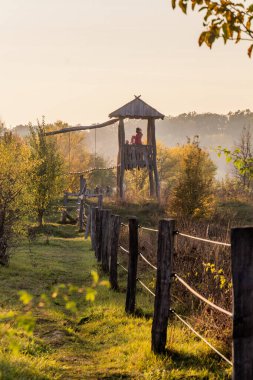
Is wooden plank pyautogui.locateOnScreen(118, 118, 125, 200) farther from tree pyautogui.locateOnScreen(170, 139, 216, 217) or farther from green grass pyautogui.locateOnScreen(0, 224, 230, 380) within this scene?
green grass pyautogui.locateOnScreen(0, 224, 230, 380)

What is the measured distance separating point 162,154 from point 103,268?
169 ft

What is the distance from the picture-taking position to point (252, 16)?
4.29m

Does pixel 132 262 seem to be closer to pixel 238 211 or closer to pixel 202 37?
pixel 202 37

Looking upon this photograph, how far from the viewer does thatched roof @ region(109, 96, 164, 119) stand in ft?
112

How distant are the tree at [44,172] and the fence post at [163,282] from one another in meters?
19.7

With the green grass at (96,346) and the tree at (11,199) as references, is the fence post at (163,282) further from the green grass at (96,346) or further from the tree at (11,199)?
the tree at (11,199)

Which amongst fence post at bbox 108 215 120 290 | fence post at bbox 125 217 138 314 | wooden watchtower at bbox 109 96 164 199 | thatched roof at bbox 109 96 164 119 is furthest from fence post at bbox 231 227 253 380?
thatched roof at bbox 109 96 164 119

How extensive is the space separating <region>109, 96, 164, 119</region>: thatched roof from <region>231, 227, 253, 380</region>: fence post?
3062cm

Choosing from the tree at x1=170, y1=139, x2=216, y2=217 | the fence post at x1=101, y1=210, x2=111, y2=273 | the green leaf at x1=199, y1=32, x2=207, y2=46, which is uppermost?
the green leaf at x1=199, y1=32, x2=207, y2=46

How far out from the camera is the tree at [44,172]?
2702cm

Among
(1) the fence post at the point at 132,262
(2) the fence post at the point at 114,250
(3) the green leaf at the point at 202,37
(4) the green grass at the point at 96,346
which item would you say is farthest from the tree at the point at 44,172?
(3) the green leaf at the point at 202,37

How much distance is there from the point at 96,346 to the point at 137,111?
28.5 m

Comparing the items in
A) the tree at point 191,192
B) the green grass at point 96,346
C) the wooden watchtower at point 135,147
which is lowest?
the green grass at point 96,346

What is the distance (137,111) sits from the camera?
3453cm
